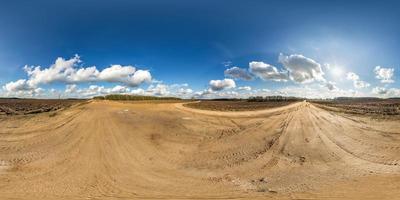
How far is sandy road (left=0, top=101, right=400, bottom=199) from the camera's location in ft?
32.4

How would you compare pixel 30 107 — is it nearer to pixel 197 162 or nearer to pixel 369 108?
pixel 197 162

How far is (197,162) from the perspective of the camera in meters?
A: 13.6

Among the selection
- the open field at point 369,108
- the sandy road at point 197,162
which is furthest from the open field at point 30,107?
the open field at point 369,108

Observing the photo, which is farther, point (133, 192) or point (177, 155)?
point (177, 155)

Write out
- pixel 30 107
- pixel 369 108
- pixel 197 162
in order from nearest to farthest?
1. pixel 197 162
2. pixel 369 108
3. pixel 30 107

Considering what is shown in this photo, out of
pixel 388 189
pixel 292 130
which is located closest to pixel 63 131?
pixel 292 130

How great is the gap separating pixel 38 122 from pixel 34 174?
13654 millimetres

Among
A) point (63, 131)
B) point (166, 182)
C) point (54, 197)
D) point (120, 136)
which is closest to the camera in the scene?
point (54, 197)

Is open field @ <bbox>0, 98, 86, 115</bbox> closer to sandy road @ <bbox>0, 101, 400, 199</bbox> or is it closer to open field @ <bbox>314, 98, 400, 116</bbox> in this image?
sandy road @ <bbox>0, 101, 400, 199</bbox>

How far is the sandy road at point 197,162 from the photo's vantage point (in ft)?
32.4

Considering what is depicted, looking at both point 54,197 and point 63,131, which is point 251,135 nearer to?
point 63,131

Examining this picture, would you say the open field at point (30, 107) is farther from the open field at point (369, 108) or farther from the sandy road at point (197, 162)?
the open field at point (369, 108)

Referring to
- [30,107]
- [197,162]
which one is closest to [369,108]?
[197,162]

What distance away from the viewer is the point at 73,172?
Answer: 12.0 meters
